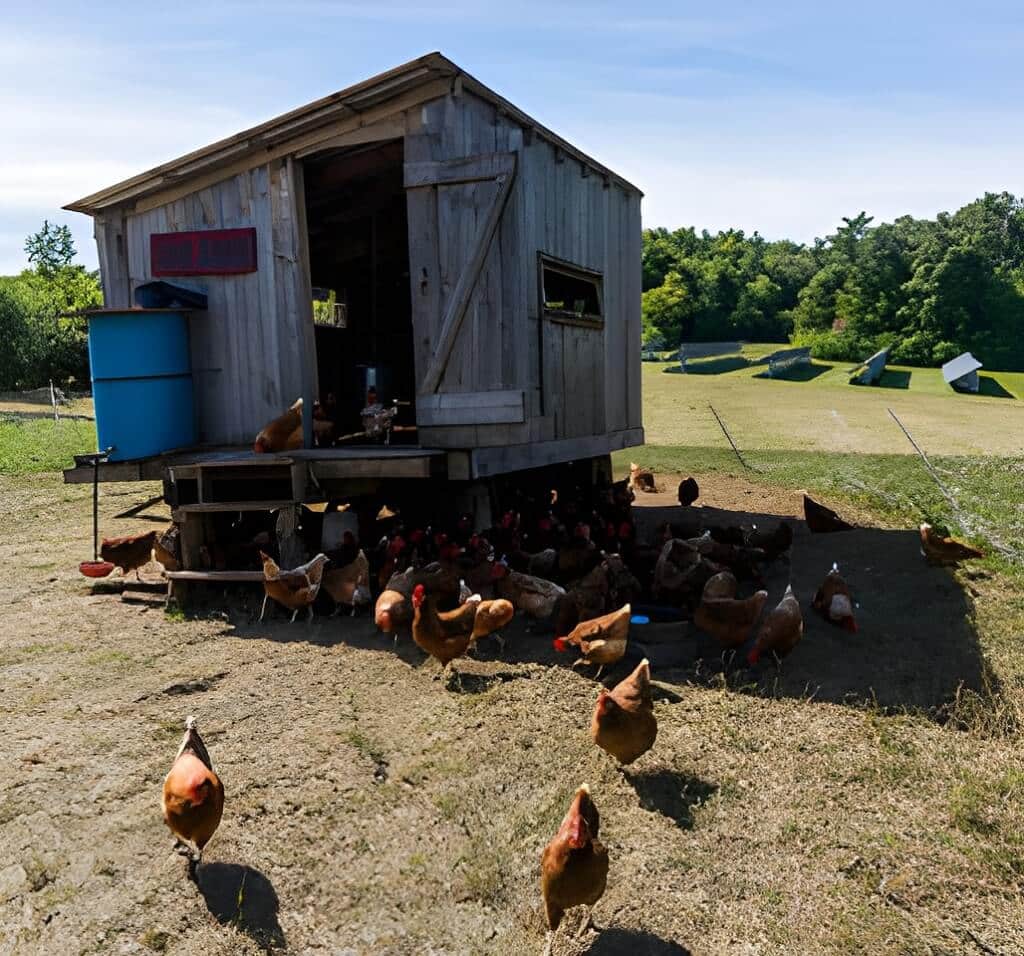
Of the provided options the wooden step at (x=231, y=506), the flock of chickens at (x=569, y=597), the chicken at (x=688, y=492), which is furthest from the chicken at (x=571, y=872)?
the chicken at (x=688, y=492)

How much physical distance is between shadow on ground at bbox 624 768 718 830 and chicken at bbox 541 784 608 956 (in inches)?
37.7

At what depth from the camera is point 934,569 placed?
838 cm

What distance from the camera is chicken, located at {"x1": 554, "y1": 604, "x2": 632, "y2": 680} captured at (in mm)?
5660

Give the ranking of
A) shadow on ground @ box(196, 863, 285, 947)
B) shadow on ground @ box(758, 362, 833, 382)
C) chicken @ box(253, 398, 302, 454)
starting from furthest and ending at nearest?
shadow on ground @ box(758, 362, 833, 382) < chicken @ box(253, 398, 302, 454) < shadow on ground @ box(196, 863, 285, 947)

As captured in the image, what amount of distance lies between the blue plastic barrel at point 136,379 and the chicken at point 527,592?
396cm

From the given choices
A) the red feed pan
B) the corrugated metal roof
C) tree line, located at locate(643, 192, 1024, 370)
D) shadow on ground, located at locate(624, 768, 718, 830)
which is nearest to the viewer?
shadow on ground, located at locate(624, 768, 718, 830)

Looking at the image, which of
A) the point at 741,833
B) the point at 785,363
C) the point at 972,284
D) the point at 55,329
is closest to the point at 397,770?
the point at 741,833

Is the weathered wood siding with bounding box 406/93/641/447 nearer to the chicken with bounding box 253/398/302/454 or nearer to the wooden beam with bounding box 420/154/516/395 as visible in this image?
the wooden beam with bounding box 420/154/516/395

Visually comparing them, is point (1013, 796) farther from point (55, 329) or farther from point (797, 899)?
point (55, 329)

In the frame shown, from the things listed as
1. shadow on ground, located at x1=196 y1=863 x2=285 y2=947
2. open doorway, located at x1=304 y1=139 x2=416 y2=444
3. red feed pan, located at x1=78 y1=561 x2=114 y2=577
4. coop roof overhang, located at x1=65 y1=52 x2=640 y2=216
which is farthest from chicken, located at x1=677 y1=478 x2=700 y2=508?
shadow on ground, located at x1=196 y1=863 x2=285 y2=947

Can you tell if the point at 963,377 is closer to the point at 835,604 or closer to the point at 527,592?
the point at 835,604

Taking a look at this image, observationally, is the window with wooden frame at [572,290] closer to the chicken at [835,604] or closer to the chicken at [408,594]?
the chicken at [408,594]

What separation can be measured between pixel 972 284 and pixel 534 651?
53596mm

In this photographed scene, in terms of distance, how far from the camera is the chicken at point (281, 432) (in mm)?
7738
